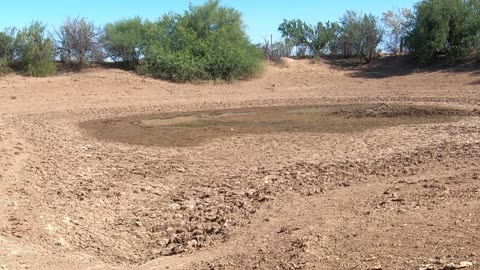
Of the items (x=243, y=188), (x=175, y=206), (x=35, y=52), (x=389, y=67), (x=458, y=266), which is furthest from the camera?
(x=389, y=67)

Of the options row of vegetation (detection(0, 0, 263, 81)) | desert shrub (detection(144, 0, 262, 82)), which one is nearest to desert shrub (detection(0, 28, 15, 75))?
row of vegetation (detection(0, 0, 263, 81))

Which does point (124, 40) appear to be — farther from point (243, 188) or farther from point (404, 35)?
point (243, 188)

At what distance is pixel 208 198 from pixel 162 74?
23172mm

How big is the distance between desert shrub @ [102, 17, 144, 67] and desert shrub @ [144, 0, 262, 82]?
0.59m

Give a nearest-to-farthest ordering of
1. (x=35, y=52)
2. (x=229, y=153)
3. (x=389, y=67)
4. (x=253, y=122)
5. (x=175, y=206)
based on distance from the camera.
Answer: (x=175, y=206) < (x=229, y=153) < (x=253, y=122) < (x=35, y=52) < (x=389, y=67)

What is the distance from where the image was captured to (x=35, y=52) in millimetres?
30891

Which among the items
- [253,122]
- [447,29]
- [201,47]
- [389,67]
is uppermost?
[447,29]

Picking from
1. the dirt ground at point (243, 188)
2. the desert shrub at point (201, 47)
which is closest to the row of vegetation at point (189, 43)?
the desert shrub at point (201, 47)

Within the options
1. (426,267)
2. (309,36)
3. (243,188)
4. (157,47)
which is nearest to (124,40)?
(157,47)

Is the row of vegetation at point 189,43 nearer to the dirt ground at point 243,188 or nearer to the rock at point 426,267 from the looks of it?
the dirt ground at point 243,188

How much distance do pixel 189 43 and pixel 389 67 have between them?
11720 millimetres

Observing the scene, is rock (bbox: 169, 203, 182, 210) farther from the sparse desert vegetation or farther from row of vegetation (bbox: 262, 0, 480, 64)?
row of vegetation (bbox: 262, 0, 480, 64)

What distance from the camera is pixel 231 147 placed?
1435 centimetres

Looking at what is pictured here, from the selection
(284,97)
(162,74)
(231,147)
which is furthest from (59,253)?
(162,74)
